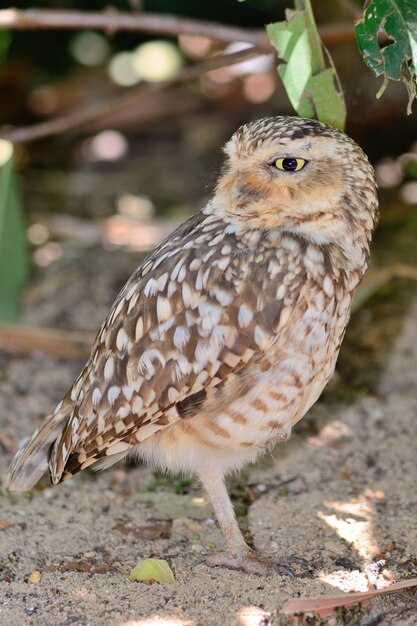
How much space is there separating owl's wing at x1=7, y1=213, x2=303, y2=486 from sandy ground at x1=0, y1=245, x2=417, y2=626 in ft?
1.10

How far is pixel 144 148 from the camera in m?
7.98

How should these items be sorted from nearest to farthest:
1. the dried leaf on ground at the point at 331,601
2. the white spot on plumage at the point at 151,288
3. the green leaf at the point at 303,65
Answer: the dried leaf on ground at the point at 331,601
the white spot on plumage at the point at 151,288
the green leaf at the point at 303,65

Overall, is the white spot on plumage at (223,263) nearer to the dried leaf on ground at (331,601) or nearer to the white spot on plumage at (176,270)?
the white spot on plumage at (176,270)

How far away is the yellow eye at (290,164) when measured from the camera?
294cm

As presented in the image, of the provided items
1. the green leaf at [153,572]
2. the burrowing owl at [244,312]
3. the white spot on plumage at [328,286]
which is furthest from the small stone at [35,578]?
the white spot on plumage at [328,286]

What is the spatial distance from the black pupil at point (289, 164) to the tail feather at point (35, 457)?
1207 mm

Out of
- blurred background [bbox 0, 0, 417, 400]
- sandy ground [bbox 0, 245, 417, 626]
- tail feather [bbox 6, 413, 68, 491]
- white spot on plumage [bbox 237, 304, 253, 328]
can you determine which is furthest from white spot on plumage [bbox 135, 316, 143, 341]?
blurred background [bbox 0, 0, 417, 400]

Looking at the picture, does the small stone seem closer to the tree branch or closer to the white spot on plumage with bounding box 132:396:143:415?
the white spot on plumage with bounding box 132:396:143:415

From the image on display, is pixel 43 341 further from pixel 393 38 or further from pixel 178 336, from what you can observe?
pixel 393 38

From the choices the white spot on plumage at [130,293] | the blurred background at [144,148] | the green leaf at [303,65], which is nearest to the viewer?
the white spot on plumage at [130,293]

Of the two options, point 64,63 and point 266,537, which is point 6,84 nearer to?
point 64,63

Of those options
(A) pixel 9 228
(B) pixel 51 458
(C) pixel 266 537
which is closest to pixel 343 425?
(C) pixel 266 537

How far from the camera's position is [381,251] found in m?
5.69

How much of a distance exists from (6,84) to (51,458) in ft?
14.8
